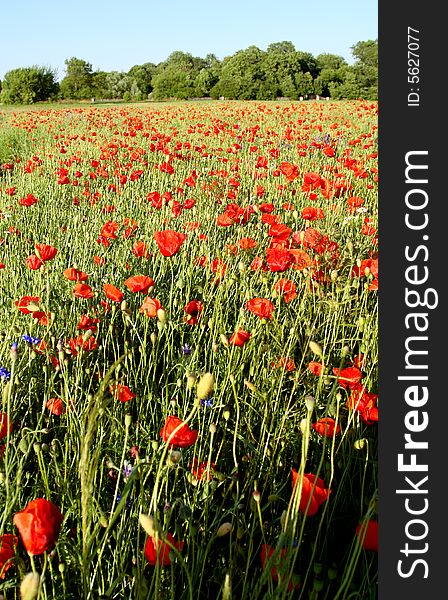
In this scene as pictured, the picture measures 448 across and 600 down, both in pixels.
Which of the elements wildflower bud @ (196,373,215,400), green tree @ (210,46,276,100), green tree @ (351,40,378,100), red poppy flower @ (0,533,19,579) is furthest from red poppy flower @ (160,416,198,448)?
green tree @ (210,46,276,100)

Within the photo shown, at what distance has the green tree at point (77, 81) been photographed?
52.2 metres

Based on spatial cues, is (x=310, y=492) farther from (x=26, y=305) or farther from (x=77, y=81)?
(x=77, y=81)

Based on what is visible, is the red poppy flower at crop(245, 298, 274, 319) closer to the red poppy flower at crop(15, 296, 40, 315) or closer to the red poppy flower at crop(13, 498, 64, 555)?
the red poppy flower at crop(15, 296, 40, 315)

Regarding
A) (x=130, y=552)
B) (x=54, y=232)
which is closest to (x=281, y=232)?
(x=130, y=552)

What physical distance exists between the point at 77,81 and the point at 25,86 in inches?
697

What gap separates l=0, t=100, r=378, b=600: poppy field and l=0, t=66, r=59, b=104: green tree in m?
38.4

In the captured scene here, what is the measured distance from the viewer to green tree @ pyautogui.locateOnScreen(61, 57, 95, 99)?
5218cm

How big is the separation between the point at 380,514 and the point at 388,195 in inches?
24.4

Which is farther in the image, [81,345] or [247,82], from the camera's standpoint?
[247,82]

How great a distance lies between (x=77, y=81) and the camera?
55.3 metres

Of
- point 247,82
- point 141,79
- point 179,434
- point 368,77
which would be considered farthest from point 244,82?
point 179,434

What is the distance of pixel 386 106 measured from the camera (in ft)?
3.76

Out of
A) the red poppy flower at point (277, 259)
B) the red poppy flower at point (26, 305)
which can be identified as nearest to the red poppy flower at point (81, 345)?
the red poppy flower at point (26, 305)

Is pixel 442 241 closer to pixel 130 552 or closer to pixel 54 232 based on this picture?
pixel 130 552
